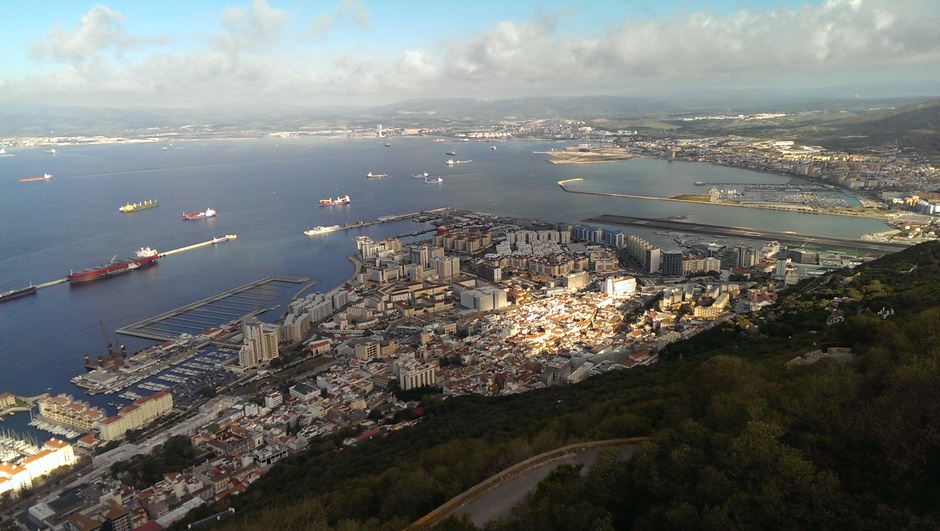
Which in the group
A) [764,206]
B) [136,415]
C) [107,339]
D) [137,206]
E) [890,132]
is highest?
[890,132]

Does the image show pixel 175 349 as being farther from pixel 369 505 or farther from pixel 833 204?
pixel 833 204

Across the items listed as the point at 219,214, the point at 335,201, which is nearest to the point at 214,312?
the point at 219,214

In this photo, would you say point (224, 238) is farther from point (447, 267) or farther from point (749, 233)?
point (749, 233)

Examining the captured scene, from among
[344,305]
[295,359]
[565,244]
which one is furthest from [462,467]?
[565,244]

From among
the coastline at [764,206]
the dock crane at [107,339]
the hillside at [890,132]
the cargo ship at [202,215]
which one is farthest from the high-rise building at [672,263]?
the hillside at [890,132]

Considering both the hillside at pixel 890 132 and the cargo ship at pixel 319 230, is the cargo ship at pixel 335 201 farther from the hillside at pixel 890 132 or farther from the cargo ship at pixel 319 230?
the hillside at pixel 890 132
